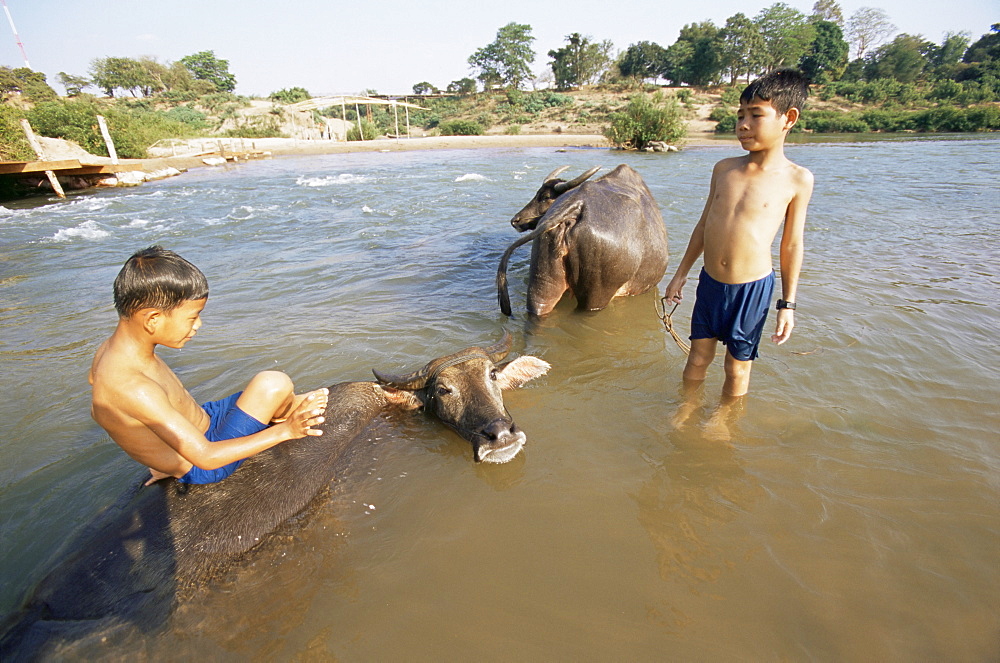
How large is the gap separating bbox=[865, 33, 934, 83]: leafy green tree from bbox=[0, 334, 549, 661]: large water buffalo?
73.4 metres

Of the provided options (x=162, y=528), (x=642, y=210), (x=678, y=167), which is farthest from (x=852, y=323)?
(x=678, y=167)

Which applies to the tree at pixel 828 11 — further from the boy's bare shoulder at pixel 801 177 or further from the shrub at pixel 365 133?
the boy's bare shoulder at pixel 801 177

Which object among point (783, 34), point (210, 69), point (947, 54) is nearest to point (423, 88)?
point (210, 69)

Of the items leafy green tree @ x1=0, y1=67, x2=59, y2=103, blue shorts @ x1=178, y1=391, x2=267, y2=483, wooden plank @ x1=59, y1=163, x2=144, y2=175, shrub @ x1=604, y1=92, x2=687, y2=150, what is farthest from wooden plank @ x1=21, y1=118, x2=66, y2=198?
leafy green tree @ x1=0, y1=67, x2=59, y2=103

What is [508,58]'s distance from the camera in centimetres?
6662

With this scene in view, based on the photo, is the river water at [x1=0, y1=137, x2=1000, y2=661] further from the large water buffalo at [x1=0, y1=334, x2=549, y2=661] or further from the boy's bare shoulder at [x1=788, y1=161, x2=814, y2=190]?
the boy's bare shoulder at [x1=788, y1=161, x2=814, y2=190]

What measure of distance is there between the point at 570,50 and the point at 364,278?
7306 centimetres

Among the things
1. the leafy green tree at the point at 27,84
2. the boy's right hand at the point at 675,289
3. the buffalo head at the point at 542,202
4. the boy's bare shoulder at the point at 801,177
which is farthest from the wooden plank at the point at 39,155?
the leafy green tree at the point at 27,84

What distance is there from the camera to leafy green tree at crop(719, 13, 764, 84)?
55938 millimetres

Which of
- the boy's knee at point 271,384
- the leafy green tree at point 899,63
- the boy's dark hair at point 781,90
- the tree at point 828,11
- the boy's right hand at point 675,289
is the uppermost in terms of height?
the tree at point 828,11

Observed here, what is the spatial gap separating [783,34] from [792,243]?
72045 mm

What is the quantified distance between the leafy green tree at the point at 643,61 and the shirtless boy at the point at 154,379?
73.6 meters

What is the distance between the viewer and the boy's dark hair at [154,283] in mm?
1949

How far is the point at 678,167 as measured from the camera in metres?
18.3
